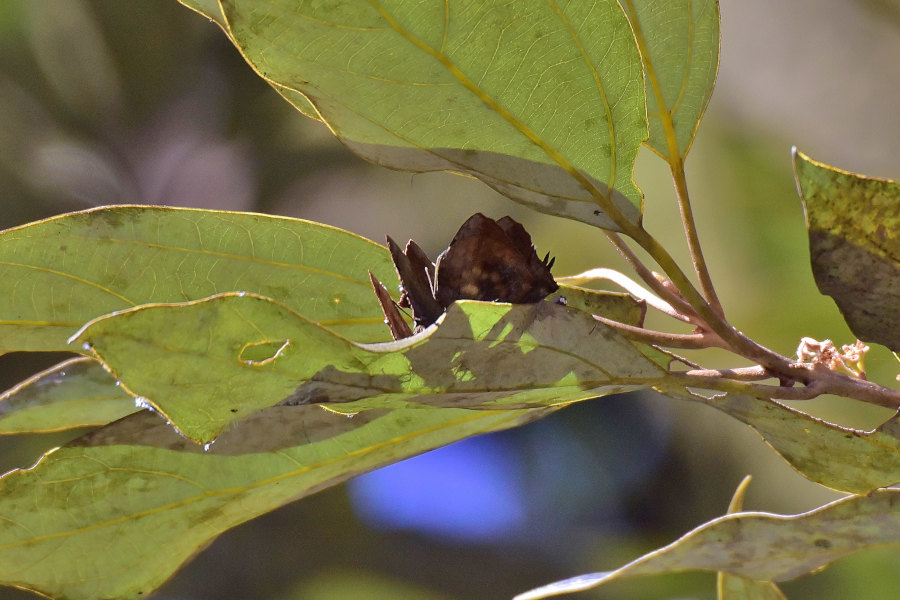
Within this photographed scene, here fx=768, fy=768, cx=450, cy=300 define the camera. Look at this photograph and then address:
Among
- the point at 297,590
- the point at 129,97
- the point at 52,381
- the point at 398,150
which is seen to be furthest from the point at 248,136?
the point at 398,150

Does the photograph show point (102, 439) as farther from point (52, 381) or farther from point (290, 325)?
point (290, 325)

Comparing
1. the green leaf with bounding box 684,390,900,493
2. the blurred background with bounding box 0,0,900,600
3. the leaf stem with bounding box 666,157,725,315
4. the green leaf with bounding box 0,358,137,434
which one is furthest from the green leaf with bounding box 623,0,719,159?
the blurred background with bounding box 0,0,900,600

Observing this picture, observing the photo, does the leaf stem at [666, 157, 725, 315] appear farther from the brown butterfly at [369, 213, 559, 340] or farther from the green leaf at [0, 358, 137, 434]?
the green leaf at [0, 358, 137, 434]

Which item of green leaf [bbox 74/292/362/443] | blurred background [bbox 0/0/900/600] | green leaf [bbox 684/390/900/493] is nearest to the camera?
green leaf [bbox 74/292/362/443]

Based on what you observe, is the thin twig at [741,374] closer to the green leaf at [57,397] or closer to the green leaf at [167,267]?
the green leaf at [167,267]

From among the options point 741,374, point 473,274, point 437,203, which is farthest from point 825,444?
point 437,203

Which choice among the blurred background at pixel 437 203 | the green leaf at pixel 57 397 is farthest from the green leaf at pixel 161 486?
the blurred background at pixel 437 203
